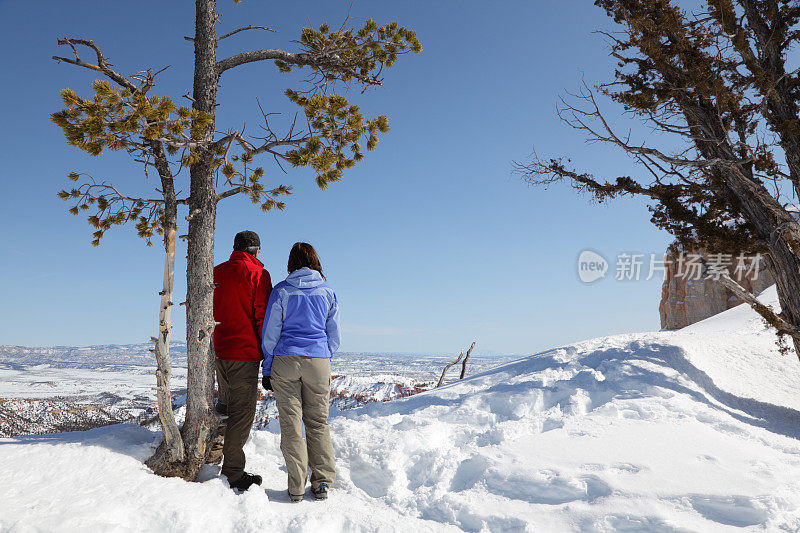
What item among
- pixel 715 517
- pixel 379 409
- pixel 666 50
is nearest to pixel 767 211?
pixel 666 50

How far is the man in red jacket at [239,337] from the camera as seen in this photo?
4688mm

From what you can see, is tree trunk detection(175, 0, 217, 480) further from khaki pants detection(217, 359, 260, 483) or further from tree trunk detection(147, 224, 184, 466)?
khaki pants detection(217, 359, 260, 483)

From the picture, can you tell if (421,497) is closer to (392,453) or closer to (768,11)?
(392,453)

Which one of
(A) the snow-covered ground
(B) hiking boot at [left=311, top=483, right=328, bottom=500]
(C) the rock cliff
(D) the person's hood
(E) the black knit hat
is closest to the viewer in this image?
(A) the snow-covered ground

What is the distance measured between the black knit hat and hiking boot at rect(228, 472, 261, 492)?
2.47m

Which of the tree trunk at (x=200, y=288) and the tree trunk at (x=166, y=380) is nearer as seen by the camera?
the tree trunk at (x=166, y=380)

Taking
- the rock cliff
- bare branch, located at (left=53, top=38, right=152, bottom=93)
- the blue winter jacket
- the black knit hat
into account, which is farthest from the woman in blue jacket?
the rock cliff

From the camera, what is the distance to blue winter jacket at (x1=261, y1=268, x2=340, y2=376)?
4504 mm

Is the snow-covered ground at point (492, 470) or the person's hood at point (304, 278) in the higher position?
the person's hood at point (304, 278)

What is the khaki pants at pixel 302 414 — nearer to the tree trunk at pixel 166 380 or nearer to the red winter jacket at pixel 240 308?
the red winter jacket at pixel 240 308

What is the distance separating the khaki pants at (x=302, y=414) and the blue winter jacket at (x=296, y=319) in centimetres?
10

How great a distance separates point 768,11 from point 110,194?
12915mm

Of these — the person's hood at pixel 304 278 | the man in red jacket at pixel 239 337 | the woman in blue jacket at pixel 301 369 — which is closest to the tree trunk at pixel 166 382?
the man in red jacket at pixel 239 337

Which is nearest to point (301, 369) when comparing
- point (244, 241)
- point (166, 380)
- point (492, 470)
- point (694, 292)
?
point (166, 380)
